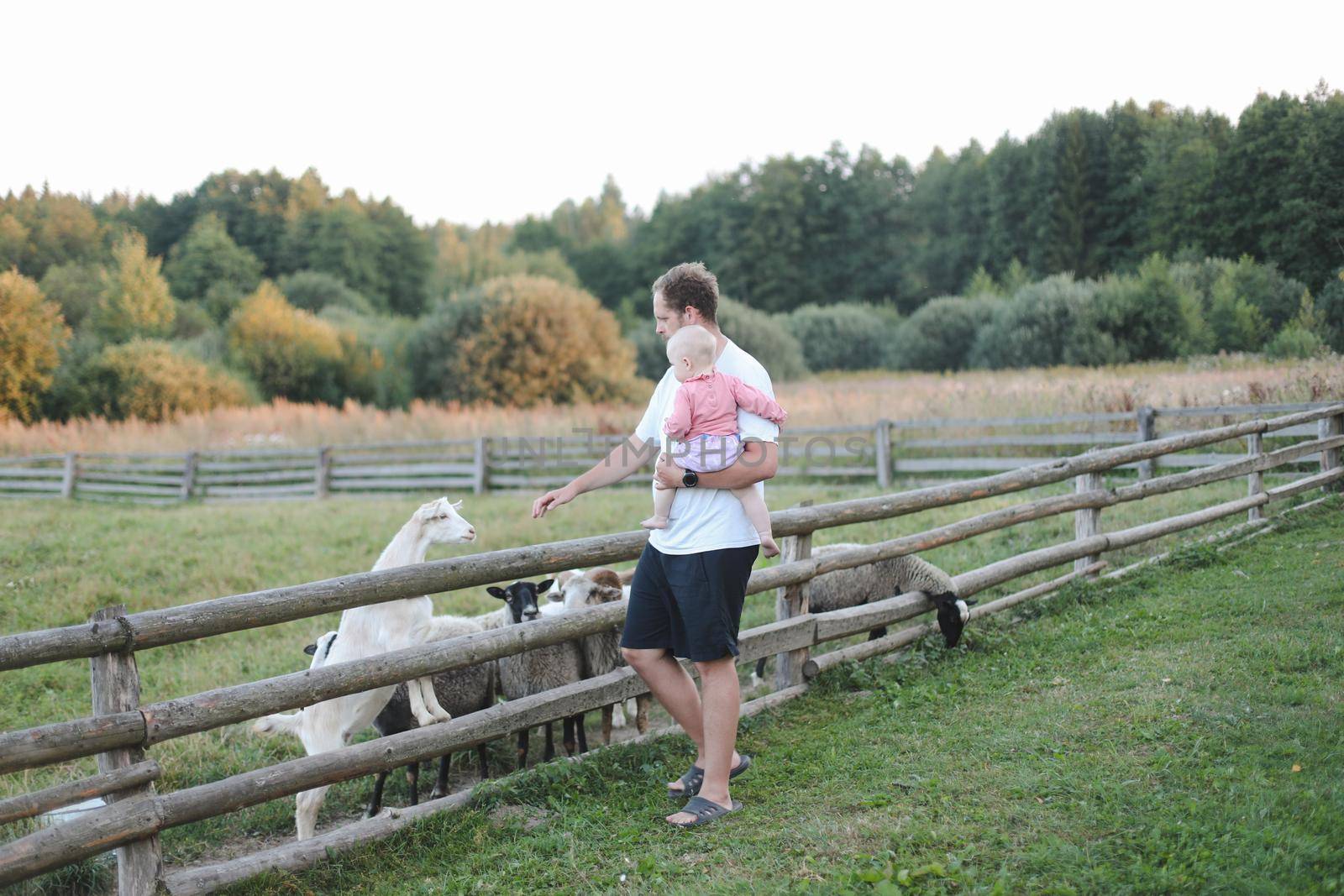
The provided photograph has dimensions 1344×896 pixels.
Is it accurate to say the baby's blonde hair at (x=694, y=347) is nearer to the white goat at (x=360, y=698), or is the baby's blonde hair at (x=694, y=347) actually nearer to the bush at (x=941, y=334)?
the white goat at (x=360, y=698)

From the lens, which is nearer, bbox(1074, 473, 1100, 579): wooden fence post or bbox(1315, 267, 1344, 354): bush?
bbox(1074, 473, 1100, 579): wooden fence post

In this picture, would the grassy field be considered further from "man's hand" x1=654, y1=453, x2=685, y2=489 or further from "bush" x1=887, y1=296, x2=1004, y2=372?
"bush" x1=887, y1=296, x2=1004, y2=372

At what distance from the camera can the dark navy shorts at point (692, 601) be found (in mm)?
3834

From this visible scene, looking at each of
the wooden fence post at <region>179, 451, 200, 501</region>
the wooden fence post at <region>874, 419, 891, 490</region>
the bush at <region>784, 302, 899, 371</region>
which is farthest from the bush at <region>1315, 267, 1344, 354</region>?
the bush at <region>784, 302, 899, 371</region>

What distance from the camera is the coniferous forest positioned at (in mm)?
13109

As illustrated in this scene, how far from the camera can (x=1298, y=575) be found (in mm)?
7051

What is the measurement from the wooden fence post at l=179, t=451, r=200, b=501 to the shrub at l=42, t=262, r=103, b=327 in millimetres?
24247

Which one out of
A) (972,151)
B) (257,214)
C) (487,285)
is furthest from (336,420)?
(257,214)

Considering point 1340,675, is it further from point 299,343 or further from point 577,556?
point 299,343

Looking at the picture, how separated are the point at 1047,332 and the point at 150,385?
29042 mm

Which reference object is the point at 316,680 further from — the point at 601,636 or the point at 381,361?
the point at 381,361

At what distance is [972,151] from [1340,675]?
45791 millimetres

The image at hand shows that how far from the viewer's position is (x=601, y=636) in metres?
6.20

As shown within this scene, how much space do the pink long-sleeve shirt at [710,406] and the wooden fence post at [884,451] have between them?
12.1m
